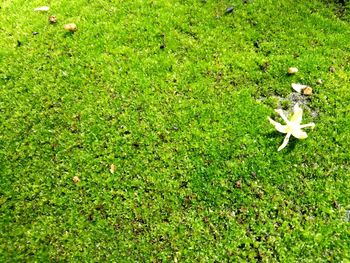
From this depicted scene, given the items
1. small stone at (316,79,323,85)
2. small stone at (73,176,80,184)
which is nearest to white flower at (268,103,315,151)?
small stone at (316,79,323,85)

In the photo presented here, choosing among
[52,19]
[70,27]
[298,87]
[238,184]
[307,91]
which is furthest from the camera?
[52,19]

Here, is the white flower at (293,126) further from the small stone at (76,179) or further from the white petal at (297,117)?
the small stone at (76,179)

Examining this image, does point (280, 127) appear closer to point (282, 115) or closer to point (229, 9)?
point (282, 115)

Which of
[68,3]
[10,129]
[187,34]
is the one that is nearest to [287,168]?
[187,34]

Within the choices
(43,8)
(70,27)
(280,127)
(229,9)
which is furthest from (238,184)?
(43,8)

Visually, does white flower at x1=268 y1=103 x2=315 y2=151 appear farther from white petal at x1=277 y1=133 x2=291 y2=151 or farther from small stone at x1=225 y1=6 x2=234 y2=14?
small stone at x1=225 y1=6 x2=234 y2=14

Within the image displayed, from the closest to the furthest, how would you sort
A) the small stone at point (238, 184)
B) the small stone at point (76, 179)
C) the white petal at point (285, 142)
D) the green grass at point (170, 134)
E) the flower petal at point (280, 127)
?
the green grass at point (170, 134), the small stone at point (238, 184), the small stone at point (76, 179), the white petal at point (285, 142), the flower petal at point (280, 127)

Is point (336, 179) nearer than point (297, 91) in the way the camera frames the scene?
Yes

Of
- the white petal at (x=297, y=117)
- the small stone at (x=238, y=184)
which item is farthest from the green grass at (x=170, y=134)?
the white petal at (x=297, y=117)

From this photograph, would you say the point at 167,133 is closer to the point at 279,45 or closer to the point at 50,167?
the point at 50,167
